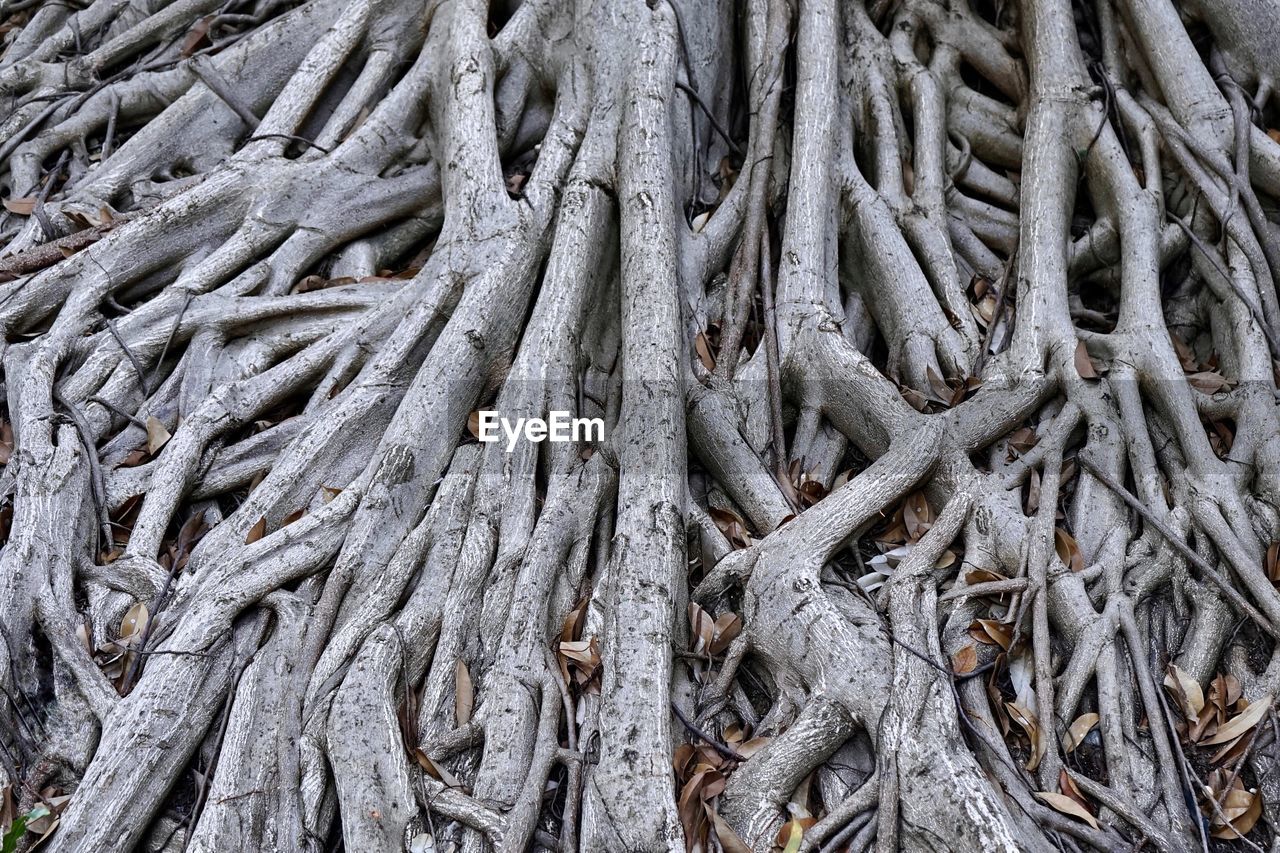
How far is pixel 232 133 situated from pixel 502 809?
10.9 ft

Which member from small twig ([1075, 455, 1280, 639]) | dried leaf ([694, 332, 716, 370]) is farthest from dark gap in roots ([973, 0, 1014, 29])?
small twig ([1075, 455, 1280, 639])

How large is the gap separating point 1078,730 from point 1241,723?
1.28ft

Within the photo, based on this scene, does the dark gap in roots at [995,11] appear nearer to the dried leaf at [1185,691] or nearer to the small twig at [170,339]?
the dried leaf at [1185,691]

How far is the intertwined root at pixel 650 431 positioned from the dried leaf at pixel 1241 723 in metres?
0.04

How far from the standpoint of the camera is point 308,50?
14.5 ft

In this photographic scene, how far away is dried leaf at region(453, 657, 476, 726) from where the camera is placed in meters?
2.51

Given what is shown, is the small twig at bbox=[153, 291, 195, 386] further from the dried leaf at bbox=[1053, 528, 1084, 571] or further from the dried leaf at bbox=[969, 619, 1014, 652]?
the dried leaf at bbox=[1053, 528, 1084, 571]

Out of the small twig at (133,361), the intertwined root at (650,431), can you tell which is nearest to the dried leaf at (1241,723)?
the intertwined root at (650,431)

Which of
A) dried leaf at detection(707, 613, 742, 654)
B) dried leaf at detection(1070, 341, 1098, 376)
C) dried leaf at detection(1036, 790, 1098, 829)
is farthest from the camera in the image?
dried leaf at detection(1070, 341, 1098, 376)

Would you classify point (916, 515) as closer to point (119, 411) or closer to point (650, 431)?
point (650, 431)

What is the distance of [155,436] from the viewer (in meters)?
3.21

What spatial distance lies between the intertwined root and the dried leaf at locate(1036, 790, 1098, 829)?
1 cm

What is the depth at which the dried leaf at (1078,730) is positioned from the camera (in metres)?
2.38

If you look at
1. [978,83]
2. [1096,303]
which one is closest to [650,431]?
[1096,303]
